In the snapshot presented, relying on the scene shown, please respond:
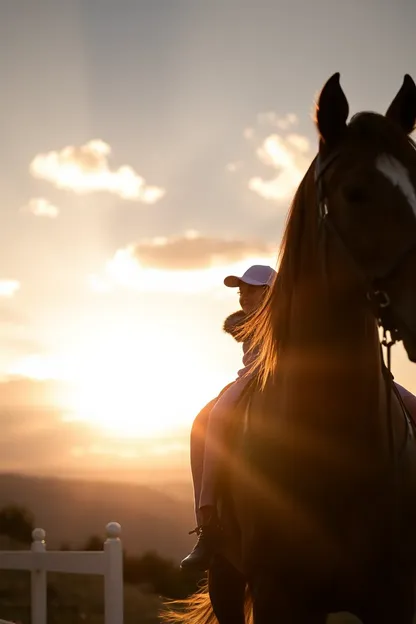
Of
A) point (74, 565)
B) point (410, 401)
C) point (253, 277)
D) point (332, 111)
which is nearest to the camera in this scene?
point (332, 111)

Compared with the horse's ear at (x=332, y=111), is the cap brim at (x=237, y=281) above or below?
below

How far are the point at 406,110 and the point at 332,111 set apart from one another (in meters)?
0.42

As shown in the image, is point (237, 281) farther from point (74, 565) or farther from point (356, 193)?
point (74, 565)

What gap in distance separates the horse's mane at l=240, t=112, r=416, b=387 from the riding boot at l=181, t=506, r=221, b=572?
3.18 feet

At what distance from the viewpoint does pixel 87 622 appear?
467 inches

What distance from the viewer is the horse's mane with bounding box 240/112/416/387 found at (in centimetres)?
316

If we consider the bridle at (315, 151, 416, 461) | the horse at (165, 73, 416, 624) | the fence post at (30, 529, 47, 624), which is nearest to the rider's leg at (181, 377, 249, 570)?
the horse at (165, 73, 416, 624)

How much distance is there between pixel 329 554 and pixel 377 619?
351mm

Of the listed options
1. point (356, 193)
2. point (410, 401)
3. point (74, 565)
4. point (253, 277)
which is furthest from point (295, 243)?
point (74, 565)

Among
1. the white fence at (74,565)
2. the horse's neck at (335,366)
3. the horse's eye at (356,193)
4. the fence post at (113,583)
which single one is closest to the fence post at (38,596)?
the white fence at (74,565)

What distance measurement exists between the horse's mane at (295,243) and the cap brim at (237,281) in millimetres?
1398

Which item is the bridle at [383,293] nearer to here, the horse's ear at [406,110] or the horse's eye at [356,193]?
the horse's eye at [356,193]

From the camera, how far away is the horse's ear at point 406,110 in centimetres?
346

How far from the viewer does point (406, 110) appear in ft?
11.4
